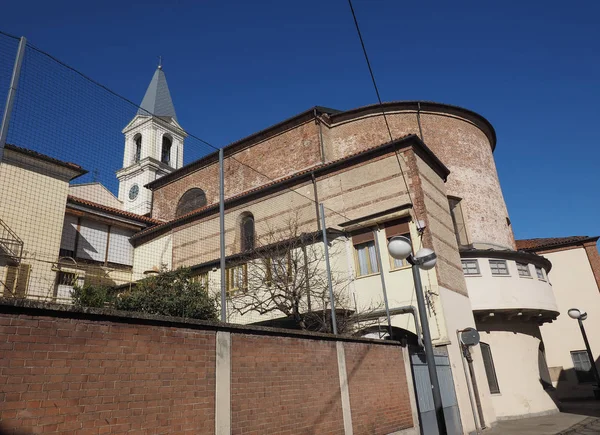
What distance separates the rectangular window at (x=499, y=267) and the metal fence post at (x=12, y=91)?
53.8ft

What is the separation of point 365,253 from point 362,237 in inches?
23.0

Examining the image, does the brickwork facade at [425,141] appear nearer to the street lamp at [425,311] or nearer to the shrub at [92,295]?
the shrub at [92,295]

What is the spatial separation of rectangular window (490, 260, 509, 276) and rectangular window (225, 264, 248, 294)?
9579mm

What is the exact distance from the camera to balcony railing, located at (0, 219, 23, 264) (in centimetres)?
Result: 765

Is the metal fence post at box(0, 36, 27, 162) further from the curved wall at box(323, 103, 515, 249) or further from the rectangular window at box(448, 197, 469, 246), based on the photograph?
the rectangular window at box(448, 197, 469, 246)

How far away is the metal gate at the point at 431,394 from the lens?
10922 millimetres

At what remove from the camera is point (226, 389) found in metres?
6.15

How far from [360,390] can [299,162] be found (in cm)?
1471

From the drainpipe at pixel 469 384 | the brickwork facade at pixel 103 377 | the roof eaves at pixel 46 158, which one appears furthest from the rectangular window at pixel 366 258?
the roof eaves at pixel 46 158

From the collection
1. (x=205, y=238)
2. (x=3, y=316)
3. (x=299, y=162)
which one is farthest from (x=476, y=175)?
(x=3, y=316)

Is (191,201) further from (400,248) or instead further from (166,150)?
(400,248)

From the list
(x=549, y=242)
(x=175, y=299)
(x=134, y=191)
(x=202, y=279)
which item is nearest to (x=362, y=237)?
(x=202, y=279)

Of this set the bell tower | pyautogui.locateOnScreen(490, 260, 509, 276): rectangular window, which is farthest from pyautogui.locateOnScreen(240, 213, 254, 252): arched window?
the bell tower

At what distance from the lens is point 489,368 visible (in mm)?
16875
